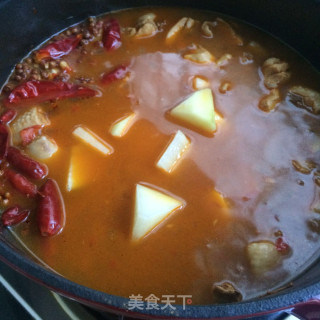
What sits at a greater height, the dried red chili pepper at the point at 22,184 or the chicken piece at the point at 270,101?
the chicken piece at the point at 270,101

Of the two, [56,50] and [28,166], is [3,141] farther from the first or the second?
[56,50]

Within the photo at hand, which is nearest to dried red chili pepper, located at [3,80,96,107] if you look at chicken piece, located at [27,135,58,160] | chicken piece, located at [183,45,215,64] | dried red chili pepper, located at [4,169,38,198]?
chicken piece, located at [27,135,58,160]

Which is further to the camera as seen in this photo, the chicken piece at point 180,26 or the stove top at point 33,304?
the chicken piece at point 180,26

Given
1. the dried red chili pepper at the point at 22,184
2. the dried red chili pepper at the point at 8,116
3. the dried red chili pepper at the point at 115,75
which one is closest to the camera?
the dried red chili pepper at the point at 22,184

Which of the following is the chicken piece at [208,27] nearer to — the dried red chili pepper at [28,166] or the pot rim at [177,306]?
the dried red chili pepper at [28,166]

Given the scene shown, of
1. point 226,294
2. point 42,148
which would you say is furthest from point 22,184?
point 226,294

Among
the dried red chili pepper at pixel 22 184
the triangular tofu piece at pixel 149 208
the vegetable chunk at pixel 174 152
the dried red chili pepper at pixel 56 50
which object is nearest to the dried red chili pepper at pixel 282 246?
the triangular tofu piece at pixel 149 208

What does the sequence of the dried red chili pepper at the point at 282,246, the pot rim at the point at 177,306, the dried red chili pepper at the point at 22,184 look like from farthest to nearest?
the dried red chili pepper at the point at 22,184 → the dried red chili pepper at the point at 282,246 → the pot rim at the point at 177,306
